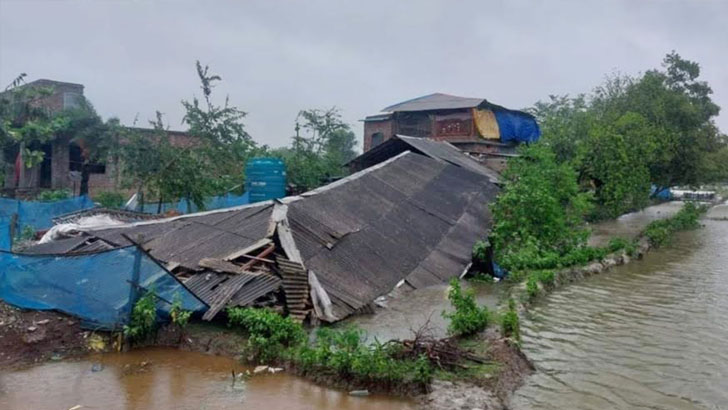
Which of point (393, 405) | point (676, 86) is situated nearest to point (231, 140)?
point (393, 405)

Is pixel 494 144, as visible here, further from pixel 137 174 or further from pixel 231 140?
pixel 137 174

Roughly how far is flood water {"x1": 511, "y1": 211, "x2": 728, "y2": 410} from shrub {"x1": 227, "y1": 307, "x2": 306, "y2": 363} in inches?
116

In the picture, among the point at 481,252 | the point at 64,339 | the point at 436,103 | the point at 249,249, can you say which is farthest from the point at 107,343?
the point at 436,103

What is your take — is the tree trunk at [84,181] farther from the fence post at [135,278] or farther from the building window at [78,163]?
the fence post at [135,278]

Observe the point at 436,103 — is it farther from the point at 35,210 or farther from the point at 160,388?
the point at 160,388

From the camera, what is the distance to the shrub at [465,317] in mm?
7867

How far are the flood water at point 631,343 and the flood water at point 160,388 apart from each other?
7.70 feet

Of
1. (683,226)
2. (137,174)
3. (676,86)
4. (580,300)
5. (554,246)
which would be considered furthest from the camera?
(676,86)

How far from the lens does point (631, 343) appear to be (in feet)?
28.0

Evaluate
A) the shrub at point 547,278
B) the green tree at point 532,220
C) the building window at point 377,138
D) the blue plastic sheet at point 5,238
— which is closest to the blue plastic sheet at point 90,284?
the blue plastic sheet at point 5,238

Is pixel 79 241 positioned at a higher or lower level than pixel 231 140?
lower

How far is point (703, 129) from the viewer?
93.1 feet

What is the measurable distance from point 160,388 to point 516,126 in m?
25.6

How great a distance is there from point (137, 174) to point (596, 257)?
14085 millimetres
